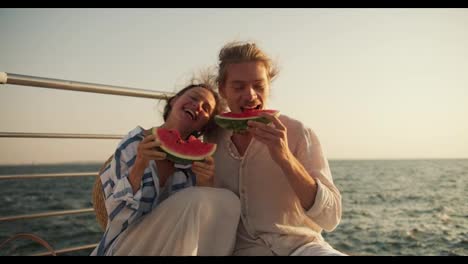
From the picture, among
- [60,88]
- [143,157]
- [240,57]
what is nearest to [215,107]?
[240,57]

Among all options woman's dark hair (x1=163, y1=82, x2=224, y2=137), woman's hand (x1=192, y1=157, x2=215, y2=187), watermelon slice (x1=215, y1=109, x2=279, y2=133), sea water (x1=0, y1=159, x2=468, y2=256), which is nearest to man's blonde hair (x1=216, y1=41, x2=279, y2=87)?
woman's dark hair (x1=163, y1=82, x2=224, y2=137)

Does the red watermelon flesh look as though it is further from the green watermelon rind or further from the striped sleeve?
the striped sleeve

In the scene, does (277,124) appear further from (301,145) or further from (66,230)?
(66,230)

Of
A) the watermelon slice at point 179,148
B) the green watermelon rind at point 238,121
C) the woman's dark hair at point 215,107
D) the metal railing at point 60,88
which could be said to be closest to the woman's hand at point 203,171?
the watermelon slice at point 179,148

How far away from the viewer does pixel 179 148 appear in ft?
7.03

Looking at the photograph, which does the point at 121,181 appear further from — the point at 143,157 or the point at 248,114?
the point at 248,114

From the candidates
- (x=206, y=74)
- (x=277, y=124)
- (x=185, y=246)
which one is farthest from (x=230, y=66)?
(x=185, y=246)

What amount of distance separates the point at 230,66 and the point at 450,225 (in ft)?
98.4

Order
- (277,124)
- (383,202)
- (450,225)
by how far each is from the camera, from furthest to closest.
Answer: (383,202) → (450,225) → (277,124)

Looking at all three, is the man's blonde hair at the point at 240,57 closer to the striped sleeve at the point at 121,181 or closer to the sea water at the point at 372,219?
the striped sleeve at the point at 121,181

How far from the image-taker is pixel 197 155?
7.02 ft

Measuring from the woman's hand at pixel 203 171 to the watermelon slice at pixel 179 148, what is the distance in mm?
28

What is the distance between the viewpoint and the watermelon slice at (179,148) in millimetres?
2078
